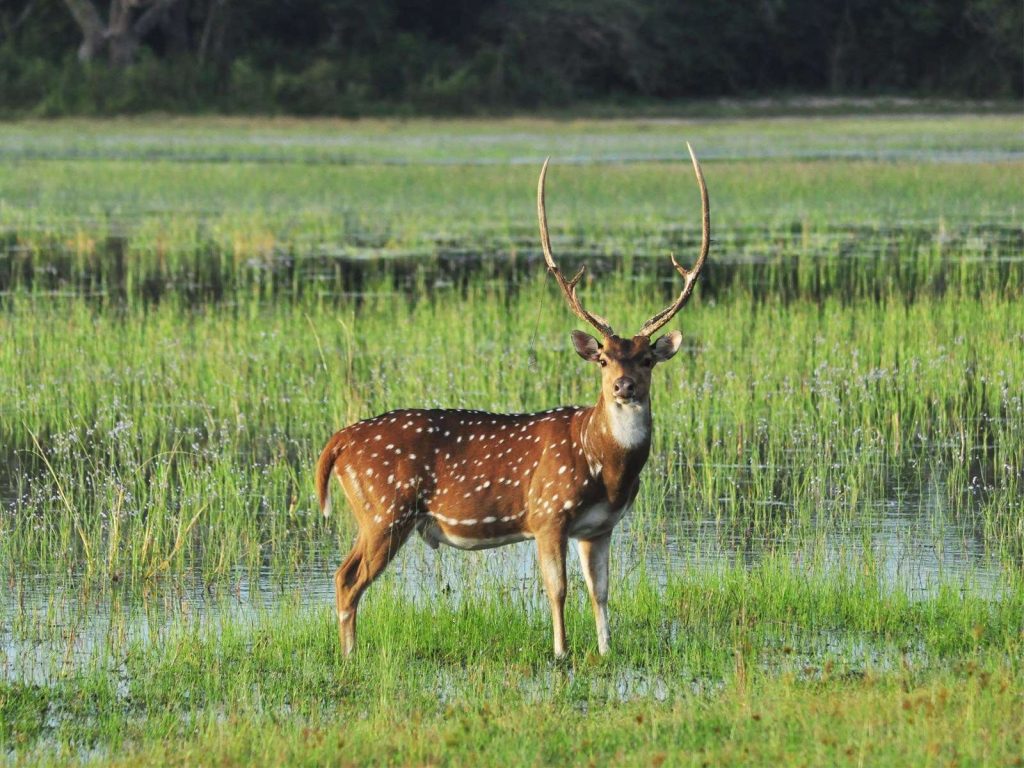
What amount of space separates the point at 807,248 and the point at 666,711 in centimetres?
1686

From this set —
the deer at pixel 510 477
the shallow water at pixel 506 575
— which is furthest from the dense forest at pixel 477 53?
the deer at pixel 510 477

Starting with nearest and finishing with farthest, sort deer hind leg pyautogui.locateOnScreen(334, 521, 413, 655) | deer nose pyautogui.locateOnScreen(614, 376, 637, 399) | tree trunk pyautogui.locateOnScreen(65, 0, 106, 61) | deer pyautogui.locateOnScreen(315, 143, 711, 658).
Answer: deer nose pyautogui.locateOnScreen(614, 376, 637, 399), deer pyautogui.locateOnScreen(315, 143, 711, 658), deer hind leg pyautogui.locateOnScreen(334, 521, 413, 655), tree trunk pyautogui.locateOnScreen(65, 0, 106, 61)

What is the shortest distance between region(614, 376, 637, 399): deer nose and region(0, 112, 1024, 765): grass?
109cm

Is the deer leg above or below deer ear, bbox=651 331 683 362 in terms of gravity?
below

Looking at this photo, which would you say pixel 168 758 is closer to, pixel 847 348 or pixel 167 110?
pixel 847 348

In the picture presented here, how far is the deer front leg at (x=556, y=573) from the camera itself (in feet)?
25.9

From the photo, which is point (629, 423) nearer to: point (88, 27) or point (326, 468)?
point (326, 468)

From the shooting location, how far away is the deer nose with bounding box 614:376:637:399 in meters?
7.58

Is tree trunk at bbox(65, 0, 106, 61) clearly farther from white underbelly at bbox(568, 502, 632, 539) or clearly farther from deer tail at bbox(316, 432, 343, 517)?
white underbelly at bbox(568, 502, 632, 539)

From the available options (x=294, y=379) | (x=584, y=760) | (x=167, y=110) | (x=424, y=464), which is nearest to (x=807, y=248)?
(x=294, y=379)

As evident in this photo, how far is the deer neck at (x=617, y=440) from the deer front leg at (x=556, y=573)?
0.31m

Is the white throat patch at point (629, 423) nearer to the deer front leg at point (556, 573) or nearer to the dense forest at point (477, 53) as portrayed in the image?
the deer front leg at point (556, 573)

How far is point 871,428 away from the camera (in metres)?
12.4

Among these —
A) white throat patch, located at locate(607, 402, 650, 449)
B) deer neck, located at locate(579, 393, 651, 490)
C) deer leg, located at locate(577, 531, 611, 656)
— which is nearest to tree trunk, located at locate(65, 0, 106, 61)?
deer leg, located at locate(577, 531, 611, 656)
